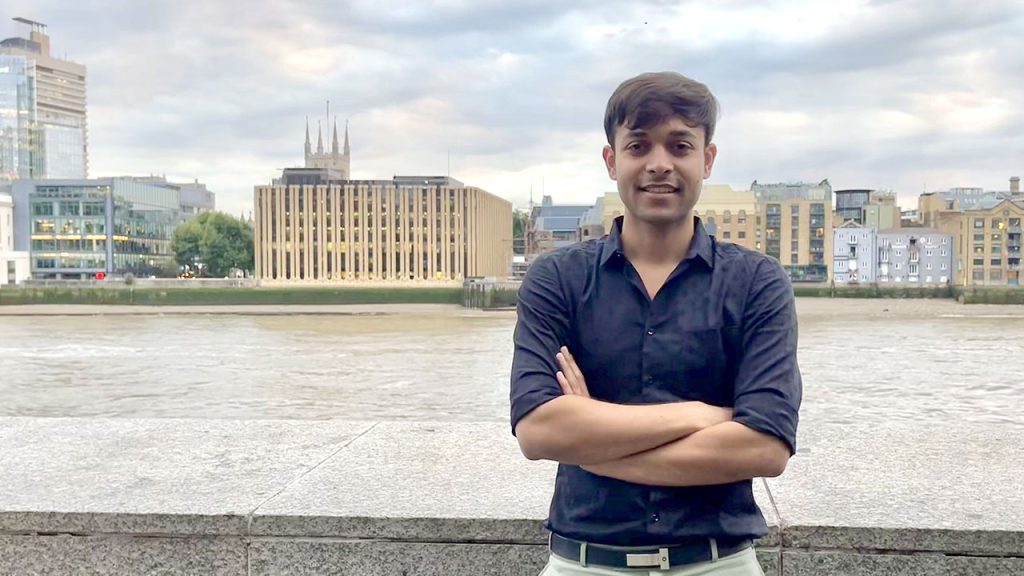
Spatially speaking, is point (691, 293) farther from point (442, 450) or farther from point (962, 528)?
point (442, 450)

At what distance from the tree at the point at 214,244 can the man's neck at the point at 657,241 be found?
99.6m

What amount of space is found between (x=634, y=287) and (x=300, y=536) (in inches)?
50.7

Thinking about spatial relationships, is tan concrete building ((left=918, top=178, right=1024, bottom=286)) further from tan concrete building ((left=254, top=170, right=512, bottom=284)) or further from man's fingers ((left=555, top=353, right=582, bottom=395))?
man's fingers ((left=555, top=353, right=582, bottom=395))

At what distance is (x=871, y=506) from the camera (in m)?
2.80

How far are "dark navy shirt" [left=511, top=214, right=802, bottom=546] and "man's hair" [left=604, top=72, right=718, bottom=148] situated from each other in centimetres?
27

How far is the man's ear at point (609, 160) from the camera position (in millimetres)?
2314

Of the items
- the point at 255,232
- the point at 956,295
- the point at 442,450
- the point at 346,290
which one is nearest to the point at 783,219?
the point at 956,295

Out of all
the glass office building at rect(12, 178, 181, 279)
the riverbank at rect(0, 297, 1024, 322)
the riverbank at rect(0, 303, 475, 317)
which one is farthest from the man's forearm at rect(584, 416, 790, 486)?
the glass office building at rect(12, 178, 181, 279)

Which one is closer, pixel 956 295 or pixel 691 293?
pixel 691 293

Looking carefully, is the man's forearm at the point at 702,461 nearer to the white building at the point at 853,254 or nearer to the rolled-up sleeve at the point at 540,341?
the rolled-up sleeve at the point at 540,341

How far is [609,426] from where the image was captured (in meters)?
2.05

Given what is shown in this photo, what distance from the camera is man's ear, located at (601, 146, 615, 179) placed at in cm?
231

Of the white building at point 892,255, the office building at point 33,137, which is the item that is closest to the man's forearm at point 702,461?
the white building at point 892,255

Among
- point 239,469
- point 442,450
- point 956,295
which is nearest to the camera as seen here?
point 239,469
